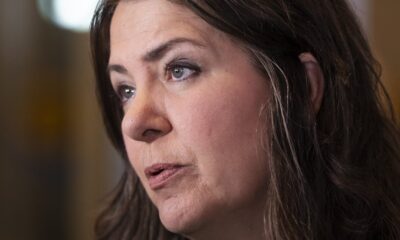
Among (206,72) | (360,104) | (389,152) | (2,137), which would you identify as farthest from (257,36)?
(2,137)

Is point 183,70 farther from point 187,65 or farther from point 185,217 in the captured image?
point 185,217

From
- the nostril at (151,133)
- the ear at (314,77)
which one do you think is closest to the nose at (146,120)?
the nostril at (151,133)

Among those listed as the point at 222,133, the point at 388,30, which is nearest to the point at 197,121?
the point at 222,133

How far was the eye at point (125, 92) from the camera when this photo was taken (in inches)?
55.3

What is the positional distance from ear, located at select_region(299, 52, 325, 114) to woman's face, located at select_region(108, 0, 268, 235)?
0.09 m

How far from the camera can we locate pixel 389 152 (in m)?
1.46

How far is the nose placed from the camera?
1.28 metres

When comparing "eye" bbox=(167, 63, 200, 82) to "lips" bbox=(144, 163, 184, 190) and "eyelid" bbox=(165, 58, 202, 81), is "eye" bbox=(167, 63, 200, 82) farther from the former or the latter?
"lips" bbox=(144, 163, 184, 190)

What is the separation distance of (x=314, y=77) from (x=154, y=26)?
32cm

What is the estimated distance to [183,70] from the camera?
129 cm

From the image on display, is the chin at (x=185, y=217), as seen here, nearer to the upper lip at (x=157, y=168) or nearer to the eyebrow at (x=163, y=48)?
the upper lip at (x=157, y=168)

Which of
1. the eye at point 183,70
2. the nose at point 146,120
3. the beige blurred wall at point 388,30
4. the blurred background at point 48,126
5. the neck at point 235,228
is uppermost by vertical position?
the eye at point 183,70

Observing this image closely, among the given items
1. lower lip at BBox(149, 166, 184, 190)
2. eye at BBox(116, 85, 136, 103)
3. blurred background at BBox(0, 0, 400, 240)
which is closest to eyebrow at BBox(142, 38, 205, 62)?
eye at BBox(116, 85, 136, 103)

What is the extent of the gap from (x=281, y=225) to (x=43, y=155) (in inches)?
113
